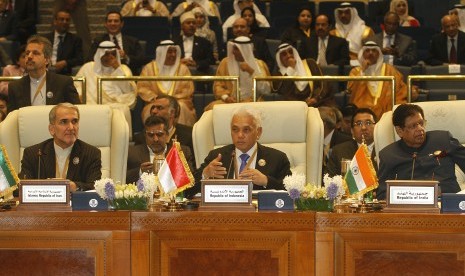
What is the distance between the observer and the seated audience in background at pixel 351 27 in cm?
1380

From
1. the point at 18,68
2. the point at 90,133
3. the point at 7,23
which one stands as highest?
the point at 7,23

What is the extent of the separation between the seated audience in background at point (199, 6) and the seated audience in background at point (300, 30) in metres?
1.14

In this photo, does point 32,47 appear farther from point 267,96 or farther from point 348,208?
point 348,208

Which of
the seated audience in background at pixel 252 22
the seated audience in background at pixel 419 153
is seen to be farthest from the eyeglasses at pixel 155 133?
the seated audience in background at pixel 252 22

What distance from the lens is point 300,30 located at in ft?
44.6

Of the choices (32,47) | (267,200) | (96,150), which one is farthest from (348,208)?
(32,47)

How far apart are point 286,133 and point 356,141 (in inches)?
48.1

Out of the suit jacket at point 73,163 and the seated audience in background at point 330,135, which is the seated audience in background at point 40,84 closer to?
the suit jacket at point 73,163

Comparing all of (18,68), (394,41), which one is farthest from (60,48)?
(394,41)

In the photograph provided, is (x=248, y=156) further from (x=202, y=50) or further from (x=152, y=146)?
(x=202, y=50)

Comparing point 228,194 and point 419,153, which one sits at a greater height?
point 419,153

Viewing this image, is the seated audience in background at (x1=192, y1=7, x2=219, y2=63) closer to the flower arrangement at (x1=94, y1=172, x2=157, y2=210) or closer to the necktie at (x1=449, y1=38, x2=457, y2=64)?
the necktie at (x1=449, y1=38, x2=457, y2=64)

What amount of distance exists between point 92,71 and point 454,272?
6.83m

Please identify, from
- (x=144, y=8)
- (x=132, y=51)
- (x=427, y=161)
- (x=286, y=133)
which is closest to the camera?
(x=427, y=161)
